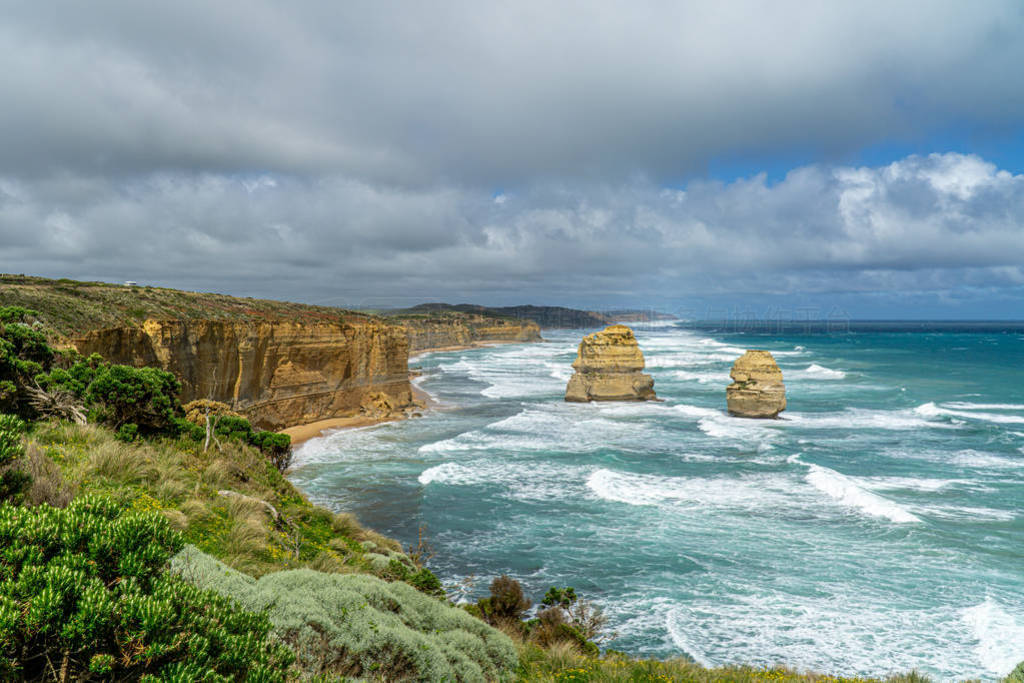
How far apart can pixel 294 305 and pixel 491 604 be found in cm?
3919

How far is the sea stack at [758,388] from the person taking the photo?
40.4 metres

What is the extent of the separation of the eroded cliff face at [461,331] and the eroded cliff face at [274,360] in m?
67.1

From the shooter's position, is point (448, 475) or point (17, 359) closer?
point (17, 359)

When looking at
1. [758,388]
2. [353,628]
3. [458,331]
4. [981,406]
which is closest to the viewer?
[353,628]

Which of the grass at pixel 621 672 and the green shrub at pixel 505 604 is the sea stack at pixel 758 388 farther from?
the grass at pixel 621 672

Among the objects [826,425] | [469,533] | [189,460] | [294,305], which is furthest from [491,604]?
[294,305]

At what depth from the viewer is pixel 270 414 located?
35281 mm

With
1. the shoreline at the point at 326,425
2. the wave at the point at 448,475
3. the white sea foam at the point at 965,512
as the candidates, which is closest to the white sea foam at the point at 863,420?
the white sea foam at the point at 965,512

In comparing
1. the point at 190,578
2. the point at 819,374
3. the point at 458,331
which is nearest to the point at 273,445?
the point at 190,578

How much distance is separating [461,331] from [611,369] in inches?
3818

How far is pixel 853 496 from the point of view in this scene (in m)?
22.4

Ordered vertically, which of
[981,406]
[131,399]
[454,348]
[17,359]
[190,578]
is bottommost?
[454,348]

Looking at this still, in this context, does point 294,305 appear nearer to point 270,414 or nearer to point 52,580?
point 270,414

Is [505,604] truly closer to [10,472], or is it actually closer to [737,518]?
[10,472]
